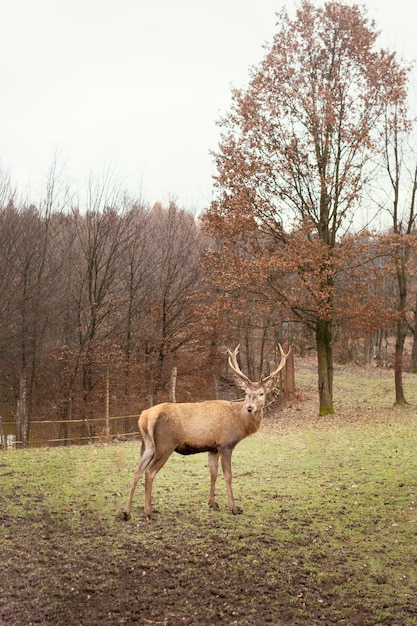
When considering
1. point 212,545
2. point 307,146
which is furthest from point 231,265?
point 212,545

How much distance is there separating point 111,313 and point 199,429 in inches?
867

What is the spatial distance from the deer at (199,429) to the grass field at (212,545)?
679 millimetres

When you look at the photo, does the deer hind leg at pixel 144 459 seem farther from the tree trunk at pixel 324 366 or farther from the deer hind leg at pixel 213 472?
the tree trunk at pixel 324 366

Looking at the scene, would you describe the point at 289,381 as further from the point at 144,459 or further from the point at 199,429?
the point at 144,459

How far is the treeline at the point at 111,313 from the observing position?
24.3 m

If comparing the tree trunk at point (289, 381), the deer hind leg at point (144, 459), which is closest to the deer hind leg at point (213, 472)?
the deer hind leg at point (144, 459)

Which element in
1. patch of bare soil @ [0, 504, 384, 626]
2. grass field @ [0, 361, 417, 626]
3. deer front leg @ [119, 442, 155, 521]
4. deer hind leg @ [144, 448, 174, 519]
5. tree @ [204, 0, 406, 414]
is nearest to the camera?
patch of bare soil @ [0, 504, 384, 626]

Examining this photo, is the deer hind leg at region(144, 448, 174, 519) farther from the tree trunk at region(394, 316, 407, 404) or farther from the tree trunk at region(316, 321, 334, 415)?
the tree trunk at region(394, 316, 407, 404)

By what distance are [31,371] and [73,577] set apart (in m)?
22.6

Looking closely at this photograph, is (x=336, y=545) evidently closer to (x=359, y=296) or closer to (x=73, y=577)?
(x=73, y=577)

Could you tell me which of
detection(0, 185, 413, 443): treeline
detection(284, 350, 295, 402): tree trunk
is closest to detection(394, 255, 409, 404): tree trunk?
detection(0, 185, 413, 443): treeline

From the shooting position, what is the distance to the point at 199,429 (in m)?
9.02

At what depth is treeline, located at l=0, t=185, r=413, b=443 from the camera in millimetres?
24312

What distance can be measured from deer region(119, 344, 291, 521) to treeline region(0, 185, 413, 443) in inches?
536
